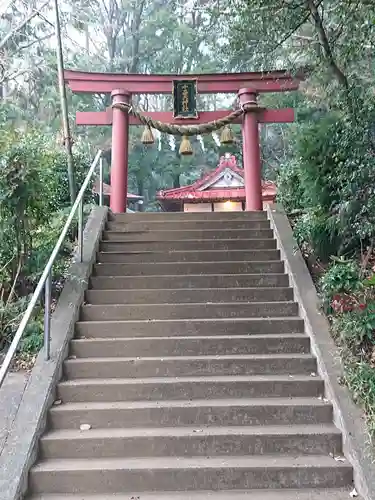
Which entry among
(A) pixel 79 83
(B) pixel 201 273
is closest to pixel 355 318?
(B) pixel 201 273

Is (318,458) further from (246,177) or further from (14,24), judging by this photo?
(14,24)

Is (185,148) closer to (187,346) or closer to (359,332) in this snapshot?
(187,346)

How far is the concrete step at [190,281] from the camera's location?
4.52 meters

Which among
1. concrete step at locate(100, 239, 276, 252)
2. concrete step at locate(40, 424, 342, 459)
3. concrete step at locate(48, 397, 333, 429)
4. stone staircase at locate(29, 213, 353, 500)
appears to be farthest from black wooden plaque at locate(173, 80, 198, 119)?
concrete step at locate(40, 424, 342, 459)

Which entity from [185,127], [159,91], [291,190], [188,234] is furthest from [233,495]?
[159,91]

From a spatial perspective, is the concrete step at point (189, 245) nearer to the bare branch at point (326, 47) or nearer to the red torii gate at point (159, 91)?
the bare branch at point (326, 47)

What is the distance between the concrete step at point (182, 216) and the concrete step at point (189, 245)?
63cm

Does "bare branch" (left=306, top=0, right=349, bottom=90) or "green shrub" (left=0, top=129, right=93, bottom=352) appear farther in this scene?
A: "bare branch" (left=306, top=0, right=349, bottom=90)

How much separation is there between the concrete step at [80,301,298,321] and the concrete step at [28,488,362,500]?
168cm

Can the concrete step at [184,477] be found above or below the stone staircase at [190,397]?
below

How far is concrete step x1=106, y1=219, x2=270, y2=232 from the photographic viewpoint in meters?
5.68

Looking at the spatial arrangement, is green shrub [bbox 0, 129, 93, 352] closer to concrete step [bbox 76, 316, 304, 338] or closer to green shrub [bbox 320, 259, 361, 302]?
concrete step [bbox 76, 316, 304, 338]

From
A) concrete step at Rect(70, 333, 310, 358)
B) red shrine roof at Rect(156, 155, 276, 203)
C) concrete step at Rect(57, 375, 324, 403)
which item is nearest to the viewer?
concrete step at Rect(57, 375, 324, 403)

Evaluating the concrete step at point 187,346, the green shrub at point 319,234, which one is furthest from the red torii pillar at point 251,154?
the concrete step at point 187,346
